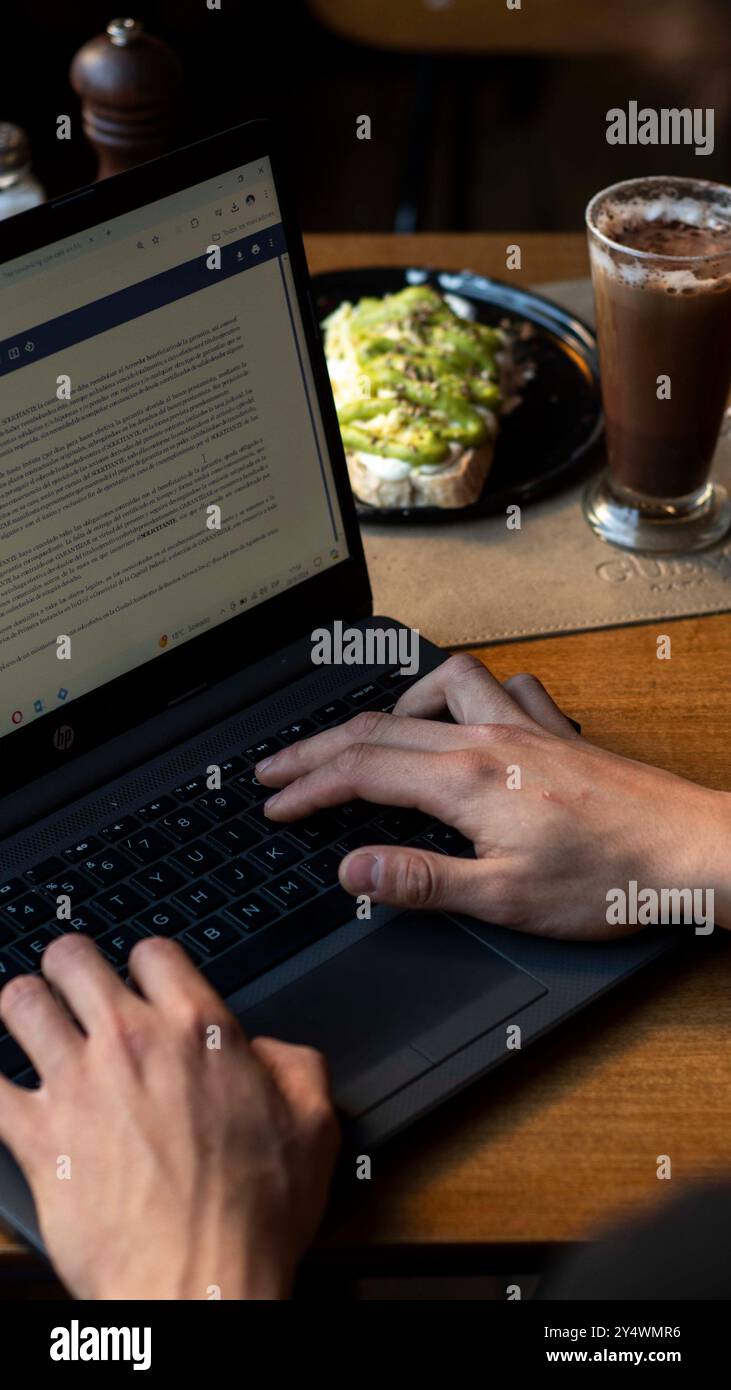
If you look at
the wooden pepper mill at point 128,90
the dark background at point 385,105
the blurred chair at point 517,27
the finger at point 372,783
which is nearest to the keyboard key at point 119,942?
the finger at point 372,783

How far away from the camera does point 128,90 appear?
1.16 m

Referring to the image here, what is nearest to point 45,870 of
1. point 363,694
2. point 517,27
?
point 363,694

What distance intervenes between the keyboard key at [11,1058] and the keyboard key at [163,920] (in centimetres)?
9

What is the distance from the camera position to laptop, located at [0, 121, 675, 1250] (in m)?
0.71

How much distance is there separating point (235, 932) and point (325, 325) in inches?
26.5

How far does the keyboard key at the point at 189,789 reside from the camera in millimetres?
806

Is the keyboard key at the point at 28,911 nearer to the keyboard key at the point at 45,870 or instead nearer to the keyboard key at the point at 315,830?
the keyboard key at the point at 45,870

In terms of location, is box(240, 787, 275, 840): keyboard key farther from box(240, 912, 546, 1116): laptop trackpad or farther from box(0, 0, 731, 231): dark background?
box(0, 0, 731, 231): dark background

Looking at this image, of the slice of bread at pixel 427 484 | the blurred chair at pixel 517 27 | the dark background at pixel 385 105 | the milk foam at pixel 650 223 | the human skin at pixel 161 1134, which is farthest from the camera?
the dark background at pixel 385 105

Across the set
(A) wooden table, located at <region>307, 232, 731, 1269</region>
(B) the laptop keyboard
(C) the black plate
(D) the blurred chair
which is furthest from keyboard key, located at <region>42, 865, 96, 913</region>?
(D) the blurred chair

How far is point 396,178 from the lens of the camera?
308 cm

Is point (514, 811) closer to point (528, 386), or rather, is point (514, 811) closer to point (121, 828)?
point (121, 828)
